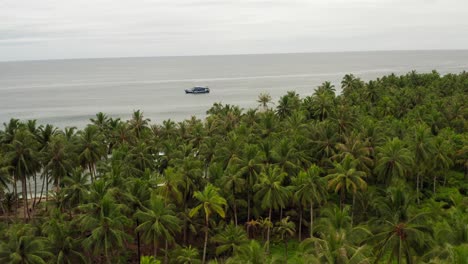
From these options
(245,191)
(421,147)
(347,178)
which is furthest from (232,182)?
(421,147)

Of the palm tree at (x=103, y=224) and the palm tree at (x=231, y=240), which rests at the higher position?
the palm tree at (x=103, y=224)

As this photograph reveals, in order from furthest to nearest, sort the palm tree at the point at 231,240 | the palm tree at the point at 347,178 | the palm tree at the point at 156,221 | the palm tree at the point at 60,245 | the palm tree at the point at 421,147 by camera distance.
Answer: the palm tree at the point at 421,147, the palm tree at the point at 347,178, the palm tree at the point at 231,240, the palm tree at the point at 156,221, the palm tree at the point at 60,245

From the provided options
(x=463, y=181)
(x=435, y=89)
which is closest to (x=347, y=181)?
(x=463, y=181)

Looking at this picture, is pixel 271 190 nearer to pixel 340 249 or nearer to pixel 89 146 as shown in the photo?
pixel 340 249

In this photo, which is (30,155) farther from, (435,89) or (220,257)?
(435,89)

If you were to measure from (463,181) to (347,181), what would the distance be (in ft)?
105

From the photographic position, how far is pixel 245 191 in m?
61.2

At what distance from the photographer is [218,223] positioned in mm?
58938

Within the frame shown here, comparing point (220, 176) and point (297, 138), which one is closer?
point (220, 176)

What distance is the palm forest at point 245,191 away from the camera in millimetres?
40781

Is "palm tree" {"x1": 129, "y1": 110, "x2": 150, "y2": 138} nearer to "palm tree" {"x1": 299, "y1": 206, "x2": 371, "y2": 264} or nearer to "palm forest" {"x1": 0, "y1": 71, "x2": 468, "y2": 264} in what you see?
"palm forest" {"x1": 0, "y1": 71, "x2": 468, "y2": 264}

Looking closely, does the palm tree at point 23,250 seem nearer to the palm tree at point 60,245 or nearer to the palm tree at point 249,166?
the palm tree at point 60,245

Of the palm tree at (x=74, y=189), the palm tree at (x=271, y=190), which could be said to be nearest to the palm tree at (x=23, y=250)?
the palm tree at (x=74, y=189)

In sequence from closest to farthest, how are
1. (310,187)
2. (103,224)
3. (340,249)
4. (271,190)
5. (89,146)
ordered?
(340,249), (103,224), (310,187), (271,190), (89,146)
